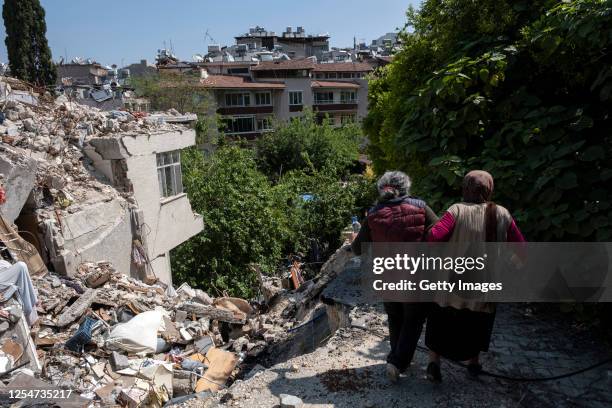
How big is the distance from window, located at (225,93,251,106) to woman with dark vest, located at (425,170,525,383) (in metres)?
34.3

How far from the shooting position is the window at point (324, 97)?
42969mm

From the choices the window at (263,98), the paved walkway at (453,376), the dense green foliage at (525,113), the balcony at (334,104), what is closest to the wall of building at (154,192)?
the dense green foliage at (525,113)

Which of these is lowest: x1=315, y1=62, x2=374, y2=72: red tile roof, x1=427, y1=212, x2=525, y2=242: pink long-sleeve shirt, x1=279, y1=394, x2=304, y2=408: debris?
x1=279, y1=394, x2=304, y2=408: debris

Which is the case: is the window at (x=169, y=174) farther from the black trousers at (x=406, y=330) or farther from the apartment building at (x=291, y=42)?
the apartment building at (x=291, y=42)

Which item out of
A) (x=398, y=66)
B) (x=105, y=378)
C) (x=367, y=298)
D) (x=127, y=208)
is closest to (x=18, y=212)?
(x=127, y=208)

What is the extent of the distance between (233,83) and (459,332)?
34446 millimetres

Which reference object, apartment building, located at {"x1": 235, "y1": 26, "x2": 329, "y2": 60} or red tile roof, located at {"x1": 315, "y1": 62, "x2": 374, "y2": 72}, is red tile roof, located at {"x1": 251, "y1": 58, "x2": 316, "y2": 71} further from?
apartment building, located at {"x1": 235, "y1": 26, "x2": 329, "y2": 60}

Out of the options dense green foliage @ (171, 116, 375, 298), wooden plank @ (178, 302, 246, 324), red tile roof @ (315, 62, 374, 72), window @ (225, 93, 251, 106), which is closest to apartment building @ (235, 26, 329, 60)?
red tile roof @ (315, 62, 374, 72)

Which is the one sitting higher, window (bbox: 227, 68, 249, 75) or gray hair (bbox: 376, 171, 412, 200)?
window (bbox: 227, 68, 249, 75)

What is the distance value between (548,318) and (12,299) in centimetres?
696

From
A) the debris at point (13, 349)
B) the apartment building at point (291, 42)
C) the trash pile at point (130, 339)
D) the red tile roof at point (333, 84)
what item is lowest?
the trash pile at point (130, 339)

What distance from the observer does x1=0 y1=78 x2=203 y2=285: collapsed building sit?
28.9 feet

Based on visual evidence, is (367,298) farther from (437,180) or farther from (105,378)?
(105,378)

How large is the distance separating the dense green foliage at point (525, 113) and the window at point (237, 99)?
103 feet
